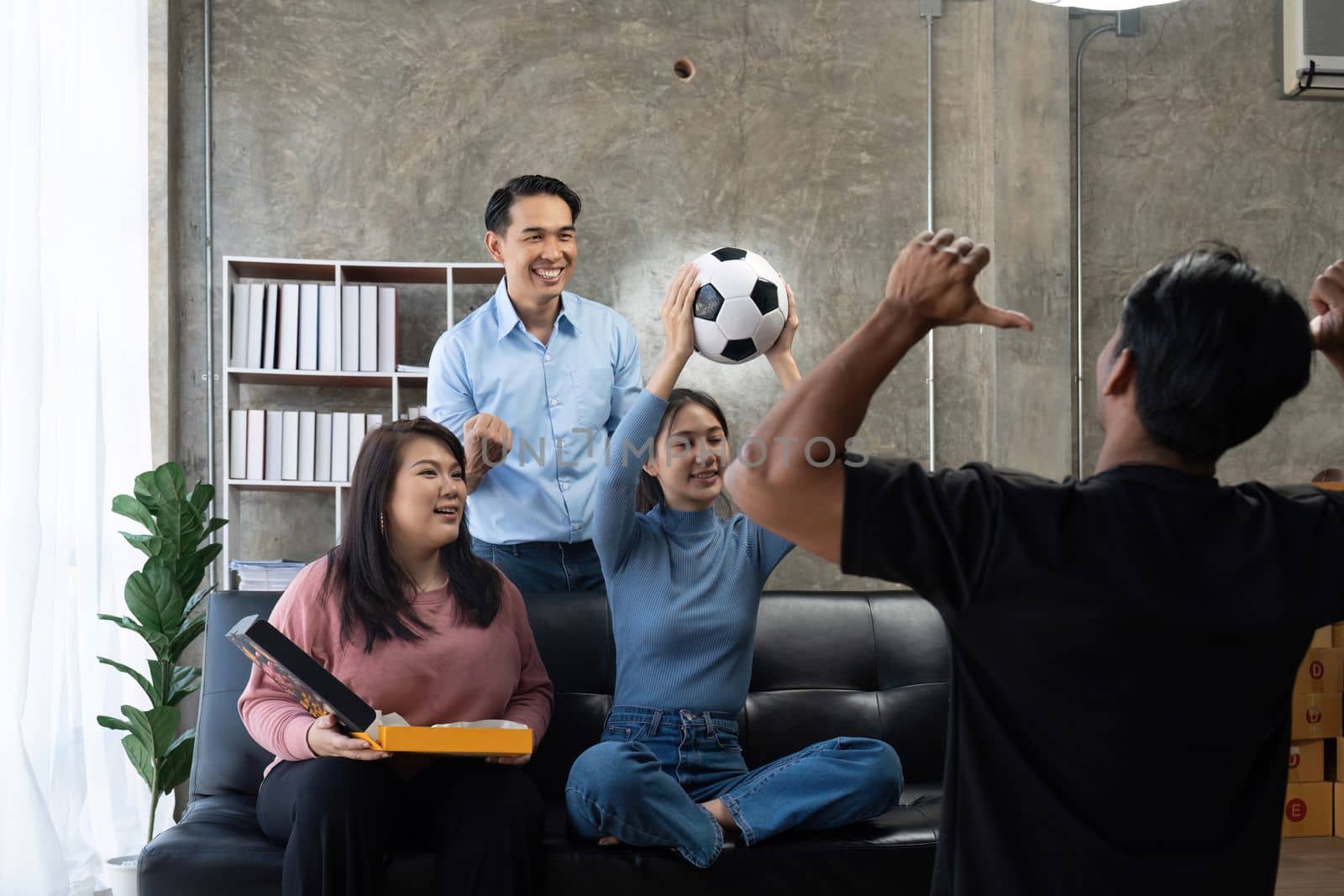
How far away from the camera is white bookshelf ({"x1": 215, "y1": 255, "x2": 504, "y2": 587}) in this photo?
4.02m

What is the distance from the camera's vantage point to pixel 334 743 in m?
1.89

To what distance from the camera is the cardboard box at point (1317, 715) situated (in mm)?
3660

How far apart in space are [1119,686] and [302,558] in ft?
12.6

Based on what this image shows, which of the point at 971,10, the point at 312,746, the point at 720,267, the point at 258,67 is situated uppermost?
the point at 971,10

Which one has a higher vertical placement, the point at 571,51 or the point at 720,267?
the point at 571,51

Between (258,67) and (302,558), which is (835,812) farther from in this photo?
(258,67)

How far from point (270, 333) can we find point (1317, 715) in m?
3.71

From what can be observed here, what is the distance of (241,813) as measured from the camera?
2166mm

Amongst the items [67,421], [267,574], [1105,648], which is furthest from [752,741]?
[67,421]

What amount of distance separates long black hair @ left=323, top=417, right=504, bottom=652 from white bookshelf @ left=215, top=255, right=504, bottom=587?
1830 millimetres

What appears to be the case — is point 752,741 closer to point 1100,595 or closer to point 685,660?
point 685,660

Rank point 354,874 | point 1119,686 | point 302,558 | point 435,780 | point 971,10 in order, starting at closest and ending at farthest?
point 1119,686, point 354,874, point 435,780, point 302,558, point 971,10

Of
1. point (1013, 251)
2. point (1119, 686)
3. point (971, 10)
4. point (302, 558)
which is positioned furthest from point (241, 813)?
point (971, 10)

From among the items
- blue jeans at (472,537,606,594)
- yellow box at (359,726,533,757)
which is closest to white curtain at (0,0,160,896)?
blue jeans at (472,537,606,594)
